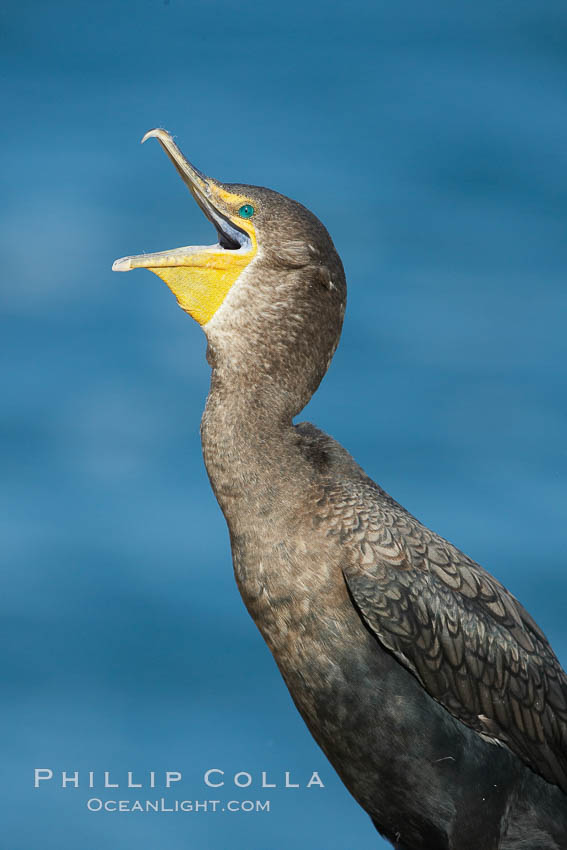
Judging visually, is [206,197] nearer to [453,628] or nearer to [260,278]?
[260,278]

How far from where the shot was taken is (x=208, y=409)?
339 centimetres

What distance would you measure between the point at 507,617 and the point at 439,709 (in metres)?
0.36

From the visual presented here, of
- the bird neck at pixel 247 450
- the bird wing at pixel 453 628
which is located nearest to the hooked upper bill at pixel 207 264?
the bird neck at pixel 247 450

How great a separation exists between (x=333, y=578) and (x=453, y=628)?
408mm

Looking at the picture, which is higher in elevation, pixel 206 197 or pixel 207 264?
pixel 206 197

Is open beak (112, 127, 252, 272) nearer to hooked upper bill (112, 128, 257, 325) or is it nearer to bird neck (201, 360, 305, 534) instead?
hooked upper bill (112, 128, 257, 325)

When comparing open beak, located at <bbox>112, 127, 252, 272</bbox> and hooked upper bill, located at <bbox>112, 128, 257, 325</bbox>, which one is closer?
hooked upper bill, located at <bbox>112, 128, 257, 325</bbox>

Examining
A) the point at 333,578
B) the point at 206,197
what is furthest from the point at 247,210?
the point at 333,578

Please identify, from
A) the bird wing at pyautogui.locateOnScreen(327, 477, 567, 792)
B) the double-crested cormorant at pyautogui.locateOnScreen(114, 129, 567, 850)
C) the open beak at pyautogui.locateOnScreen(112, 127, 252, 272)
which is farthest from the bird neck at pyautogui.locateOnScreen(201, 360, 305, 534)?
the open beak at pyautogui.locateOnScreen(112, 127, 252, 272)

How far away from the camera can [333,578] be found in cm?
328

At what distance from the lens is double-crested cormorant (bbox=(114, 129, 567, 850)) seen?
10.8 ft

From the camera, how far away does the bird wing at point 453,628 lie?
10.8ft

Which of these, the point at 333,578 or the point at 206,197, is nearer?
the point at 333,578

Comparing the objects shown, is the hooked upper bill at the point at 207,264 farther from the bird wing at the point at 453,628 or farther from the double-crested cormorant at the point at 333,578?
the bird wing at the point at 453,628
